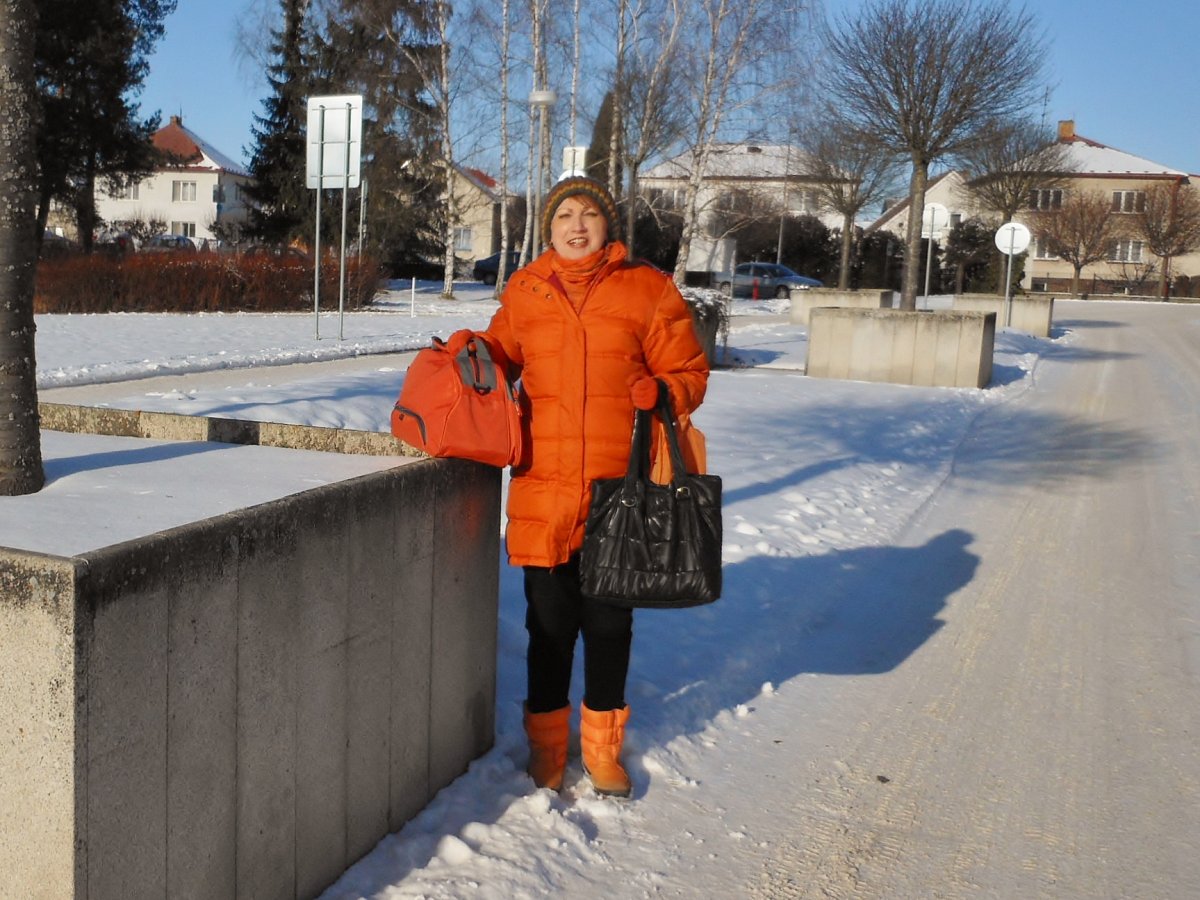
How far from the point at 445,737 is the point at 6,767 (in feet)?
5.04

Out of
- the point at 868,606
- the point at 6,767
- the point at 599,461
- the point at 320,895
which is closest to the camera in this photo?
the point at 6,767

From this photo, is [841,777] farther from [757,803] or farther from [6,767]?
[6,767]

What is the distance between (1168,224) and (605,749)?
69.5m

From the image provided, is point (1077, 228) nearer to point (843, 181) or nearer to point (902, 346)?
point (843, 181)

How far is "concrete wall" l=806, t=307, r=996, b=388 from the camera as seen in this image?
1612 centimetres

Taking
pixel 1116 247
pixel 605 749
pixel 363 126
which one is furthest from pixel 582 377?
pixel 1116 247

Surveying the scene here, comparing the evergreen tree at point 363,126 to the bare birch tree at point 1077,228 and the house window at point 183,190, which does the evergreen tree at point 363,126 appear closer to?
the bare birch tree at point 1077,228

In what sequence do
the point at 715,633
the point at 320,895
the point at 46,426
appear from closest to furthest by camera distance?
the point at 320,895, the point at 46,426, the point at 715,633

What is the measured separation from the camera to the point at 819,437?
1127 cm

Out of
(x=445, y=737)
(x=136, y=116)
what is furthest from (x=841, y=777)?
(x=136, y=116)

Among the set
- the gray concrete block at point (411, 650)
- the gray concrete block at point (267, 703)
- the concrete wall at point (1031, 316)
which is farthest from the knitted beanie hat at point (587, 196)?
the concrete wall at point (1031, 316)

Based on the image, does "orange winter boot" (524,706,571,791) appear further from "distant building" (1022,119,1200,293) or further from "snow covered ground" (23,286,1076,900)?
"distant building" (1022,119,1200,293)

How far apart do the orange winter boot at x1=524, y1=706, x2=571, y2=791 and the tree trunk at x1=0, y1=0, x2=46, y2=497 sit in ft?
5.01

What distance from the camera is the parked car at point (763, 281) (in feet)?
155
